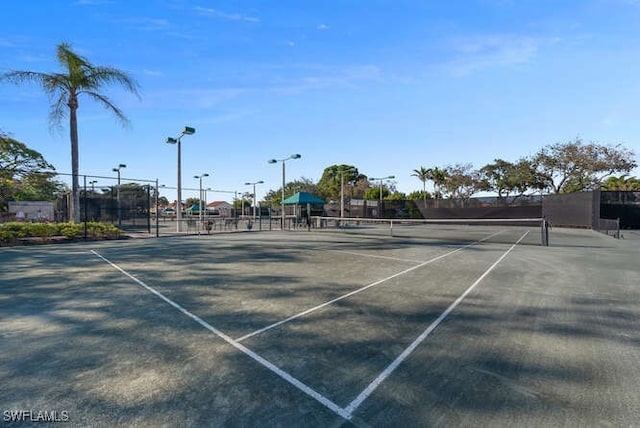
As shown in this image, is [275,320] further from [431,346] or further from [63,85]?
[63,85]

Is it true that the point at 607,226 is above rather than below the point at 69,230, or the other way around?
below

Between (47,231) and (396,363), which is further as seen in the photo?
(47,231)

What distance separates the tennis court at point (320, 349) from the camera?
2.72 metres

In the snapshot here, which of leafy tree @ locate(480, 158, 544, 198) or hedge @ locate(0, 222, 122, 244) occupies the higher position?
leafy tree @ locate(480, 158, 544, 198)

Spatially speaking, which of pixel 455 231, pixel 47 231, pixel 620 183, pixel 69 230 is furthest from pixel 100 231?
pixel 620 183

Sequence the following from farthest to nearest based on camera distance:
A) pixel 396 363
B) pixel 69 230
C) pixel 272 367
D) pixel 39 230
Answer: pixel 69 230 < pixel 39 230 < pixel 396 363 < pixel 272 367

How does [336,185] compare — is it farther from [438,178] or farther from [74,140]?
[74,140]

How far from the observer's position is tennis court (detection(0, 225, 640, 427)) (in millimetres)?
2717

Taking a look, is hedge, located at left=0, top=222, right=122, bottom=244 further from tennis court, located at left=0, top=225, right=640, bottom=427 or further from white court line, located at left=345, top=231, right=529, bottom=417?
white court line, located at left=345, top=231, right=529, bottom=417

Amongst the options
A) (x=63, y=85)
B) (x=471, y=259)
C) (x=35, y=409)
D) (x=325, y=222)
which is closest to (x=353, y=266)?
(x=471, y=259)

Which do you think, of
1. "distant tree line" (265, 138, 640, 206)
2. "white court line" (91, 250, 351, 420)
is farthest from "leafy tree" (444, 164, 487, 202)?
"white court line" (91, 250, 351, 420)

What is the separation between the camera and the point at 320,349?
3.85 meters

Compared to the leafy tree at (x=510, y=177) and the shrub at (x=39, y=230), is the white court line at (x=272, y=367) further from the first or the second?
the leafy tree at (x=510, y=177)

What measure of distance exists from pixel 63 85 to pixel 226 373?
19.6m
